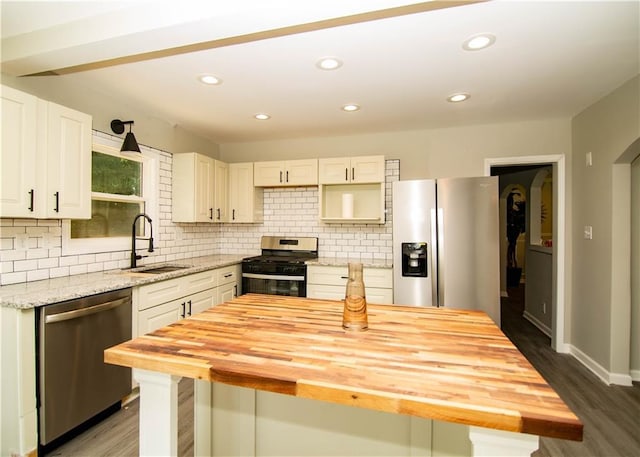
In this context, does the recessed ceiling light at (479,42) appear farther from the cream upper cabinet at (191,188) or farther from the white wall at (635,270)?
the cream upper cabinet at (191,188)

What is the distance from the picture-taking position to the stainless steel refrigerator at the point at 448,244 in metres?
2.95

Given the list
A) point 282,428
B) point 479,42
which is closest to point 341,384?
point 282,428

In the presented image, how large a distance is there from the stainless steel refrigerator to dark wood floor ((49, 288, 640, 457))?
784 millimetres

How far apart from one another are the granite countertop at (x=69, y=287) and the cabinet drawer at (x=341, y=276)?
4.33 feet

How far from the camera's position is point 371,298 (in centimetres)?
342

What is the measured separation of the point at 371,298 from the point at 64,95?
3191mm

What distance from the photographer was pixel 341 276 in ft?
11.5

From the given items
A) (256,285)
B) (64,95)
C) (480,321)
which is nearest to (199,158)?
(64,95)

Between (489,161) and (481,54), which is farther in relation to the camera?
(489,161)

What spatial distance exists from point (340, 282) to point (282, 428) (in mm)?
2231

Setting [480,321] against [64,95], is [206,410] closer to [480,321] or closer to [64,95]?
[480,321]

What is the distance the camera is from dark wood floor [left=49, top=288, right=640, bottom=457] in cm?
194

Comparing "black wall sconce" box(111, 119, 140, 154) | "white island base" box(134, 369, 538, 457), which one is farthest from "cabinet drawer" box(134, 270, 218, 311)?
"white island base" box(134, 369, 538, 457)

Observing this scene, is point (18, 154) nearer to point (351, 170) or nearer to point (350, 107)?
point (350, 107)
